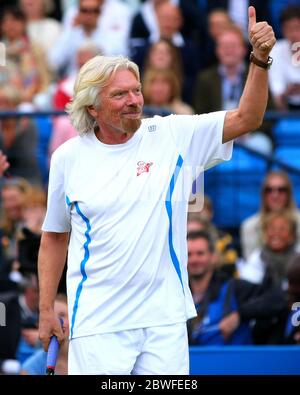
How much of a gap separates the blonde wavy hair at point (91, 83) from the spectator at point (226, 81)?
555cm

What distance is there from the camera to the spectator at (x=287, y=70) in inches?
481

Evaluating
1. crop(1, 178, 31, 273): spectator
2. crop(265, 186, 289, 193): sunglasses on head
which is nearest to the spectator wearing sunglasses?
crop(265, 186, 289, 193): sunglasses on head

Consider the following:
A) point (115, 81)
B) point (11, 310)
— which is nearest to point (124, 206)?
point (115, 81)

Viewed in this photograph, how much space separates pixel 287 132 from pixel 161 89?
4.03 ft

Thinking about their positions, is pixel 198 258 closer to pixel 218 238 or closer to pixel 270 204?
pixel 218 238

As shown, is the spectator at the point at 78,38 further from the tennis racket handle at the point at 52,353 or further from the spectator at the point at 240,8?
the tennis racket handle at the point at 52,353

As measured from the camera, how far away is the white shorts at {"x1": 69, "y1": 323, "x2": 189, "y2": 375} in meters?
6.28

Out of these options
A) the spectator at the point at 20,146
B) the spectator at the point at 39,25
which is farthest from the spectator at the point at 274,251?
the spectator at the point at 39,25

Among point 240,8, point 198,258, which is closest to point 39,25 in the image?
point 240,8

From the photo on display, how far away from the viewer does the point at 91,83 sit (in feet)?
21.3

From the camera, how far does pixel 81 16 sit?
1308 centimetres

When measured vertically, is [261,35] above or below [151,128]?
above

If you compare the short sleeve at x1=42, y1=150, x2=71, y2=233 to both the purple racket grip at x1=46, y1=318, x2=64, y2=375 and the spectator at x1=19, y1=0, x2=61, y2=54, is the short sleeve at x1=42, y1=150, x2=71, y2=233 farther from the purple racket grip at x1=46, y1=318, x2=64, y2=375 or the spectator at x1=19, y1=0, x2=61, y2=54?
the spectator at x1=19, y1=0, x2=61, y2=54

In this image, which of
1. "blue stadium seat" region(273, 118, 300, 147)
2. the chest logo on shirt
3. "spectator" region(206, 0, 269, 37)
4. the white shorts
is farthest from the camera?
"spectator" region(206, 0, 269, 37)
